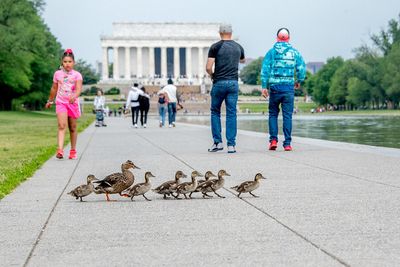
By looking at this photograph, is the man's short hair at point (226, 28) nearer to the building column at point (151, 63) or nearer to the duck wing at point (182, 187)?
the duck wing at point (182, 187)

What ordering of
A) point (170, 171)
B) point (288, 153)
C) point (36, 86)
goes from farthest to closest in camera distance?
point (36, 86)
point (288, 153)
point (170, 171)

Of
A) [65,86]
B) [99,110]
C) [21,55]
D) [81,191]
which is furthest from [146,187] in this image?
[21,55]

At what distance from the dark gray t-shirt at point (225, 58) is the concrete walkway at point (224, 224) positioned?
4145 mm

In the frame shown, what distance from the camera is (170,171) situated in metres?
11.0

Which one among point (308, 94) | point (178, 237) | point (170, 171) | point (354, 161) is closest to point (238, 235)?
point (178, 237)

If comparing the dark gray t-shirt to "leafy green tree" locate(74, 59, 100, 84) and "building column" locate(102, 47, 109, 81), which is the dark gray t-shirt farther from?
"leafy green tree" locate(74, 59, 100, 84)

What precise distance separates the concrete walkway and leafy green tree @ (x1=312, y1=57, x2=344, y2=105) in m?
111

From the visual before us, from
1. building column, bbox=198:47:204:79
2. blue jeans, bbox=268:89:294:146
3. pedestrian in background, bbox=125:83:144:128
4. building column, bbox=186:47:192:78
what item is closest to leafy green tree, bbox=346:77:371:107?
pedestrian in background, bbox=125:83:144:128

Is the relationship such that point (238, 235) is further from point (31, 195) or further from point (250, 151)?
point (250, 151)

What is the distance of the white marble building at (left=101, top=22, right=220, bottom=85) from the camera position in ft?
521

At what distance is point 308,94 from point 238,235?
151105 mm

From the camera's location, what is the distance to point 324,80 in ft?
403

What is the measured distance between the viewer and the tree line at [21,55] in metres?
63.5

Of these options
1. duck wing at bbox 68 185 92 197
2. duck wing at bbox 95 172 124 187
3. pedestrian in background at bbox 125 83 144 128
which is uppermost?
pedestrian in background at bbox 125 83 144 128
